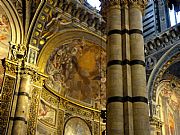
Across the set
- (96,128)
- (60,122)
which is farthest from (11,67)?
(96,128)

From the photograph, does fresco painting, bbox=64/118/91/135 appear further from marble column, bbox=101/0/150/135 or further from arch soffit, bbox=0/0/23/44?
marble column, bbox=101/0/150/135

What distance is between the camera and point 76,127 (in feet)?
45.1

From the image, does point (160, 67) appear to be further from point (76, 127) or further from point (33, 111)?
point (33, 111)

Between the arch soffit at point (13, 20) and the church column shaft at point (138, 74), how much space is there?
453cm

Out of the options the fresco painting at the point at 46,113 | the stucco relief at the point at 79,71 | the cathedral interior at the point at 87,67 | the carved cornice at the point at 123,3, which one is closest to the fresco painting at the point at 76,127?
the cathedral interior at the point at 87,67

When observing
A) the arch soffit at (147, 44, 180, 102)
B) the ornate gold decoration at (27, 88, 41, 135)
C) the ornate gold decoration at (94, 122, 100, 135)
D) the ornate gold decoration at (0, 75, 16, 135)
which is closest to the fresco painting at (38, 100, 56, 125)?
the ornate gold decoration at (27, 88, 41, 135)

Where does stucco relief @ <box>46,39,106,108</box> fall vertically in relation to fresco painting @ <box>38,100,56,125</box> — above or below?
above

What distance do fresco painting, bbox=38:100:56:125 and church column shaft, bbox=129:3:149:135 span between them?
524cm

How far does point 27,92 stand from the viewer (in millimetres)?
10734

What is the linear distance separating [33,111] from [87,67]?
4.09 meters

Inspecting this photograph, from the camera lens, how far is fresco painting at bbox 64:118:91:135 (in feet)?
44.0

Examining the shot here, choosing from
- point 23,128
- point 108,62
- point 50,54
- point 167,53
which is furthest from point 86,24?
point 108,62

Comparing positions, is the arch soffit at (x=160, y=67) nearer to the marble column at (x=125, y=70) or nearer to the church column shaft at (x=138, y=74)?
the marble column at (x=125, y=70)

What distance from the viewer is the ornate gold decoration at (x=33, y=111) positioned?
10849 millimetres
